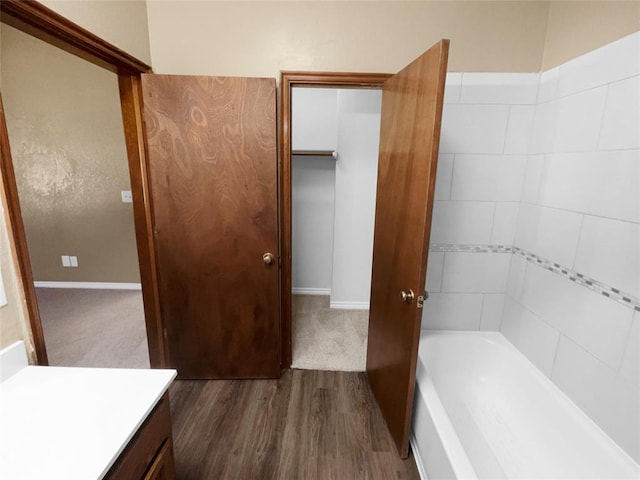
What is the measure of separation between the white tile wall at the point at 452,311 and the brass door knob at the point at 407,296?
61 centimetres

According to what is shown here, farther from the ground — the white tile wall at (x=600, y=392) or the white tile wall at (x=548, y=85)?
the white tile wall at (x=548, y=85)

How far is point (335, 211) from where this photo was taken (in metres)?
2.98

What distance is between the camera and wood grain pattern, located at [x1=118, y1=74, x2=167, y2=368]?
5.60 feet

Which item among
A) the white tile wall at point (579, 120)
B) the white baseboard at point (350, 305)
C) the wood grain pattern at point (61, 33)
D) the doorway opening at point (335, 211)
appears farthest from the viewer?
the white baseboard at point (350, 305)

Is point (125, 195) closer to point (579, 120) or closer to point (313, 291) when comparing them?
point (313, 291)

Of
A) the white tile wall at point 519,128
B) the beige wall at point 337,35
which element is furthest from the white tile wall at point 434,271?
the beige wall at point 337,35

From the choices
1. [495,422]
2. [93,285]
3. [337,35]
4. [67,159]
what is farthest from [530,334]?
[67,159]

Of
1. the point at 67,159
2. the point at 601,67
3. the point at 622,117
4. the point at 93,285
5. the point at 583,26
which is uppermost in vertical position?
the point at 583,26

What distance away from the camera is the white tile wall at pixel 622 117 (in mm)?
1155

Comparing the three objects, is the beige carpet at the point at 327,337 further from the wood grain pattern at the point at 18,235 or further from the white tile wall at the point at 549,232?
the wood grain pattern at the point at 18,235

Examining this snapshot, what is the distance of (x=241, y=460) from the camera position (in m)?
1.54

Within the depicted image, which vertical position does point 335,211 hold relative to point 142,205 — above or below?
below

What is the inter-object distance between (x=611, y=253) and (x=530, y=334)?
26.5 inches

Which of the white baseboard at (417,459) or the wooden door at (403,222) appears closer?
the wooden door at (403,222)
